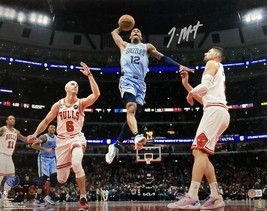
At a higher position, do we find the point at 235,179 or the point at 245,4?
the point at 245,4

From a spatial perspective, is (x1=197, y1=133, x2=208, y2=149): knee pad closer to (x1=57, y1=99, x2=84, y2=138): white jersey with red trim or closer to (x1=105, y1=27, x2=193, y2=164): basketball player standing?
(x1=105, y1=27, x2=193, y2=164): basketball player standing

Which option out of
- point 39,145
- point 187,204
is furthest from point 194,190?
point 39,145

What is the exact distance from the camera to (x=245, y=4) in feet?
87.1

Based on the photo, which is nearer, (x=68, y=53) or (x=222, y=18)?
(x=222, y=18)

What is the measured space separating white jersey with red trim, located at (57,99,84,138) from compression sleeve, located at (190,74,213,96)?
181 cm

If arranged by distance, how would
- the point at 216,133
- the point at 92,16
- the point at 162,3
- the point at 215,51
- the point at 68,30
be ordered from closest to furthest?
the point at 216,133, the point at 215,51, the point at 162,3, the point at 92,16, the point at 68,30

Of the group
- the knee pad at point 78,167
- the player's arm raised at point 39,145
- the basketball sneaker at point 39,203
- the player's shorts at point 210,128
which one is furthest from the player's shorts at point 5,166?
the player's shorts at point 210,128

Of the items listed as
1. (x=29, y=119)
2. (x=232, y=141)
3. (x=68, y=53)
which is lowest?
(x=232, y=141)

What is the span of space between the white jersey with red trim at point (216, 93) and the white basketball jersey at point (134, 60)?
5.73ft

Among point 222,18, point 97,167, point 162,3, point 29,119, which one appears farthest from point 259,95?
point 29,119

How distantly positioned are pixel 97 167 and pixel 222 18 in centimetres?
1527

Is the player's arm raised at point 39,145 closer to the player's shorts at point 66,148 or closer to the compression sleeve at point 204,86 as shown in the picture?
the player's shorts at point 66,148

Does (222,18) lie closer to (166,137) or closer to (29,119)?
(166,137)

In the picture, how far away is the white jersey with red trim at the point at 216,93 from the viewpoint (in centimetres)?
477
